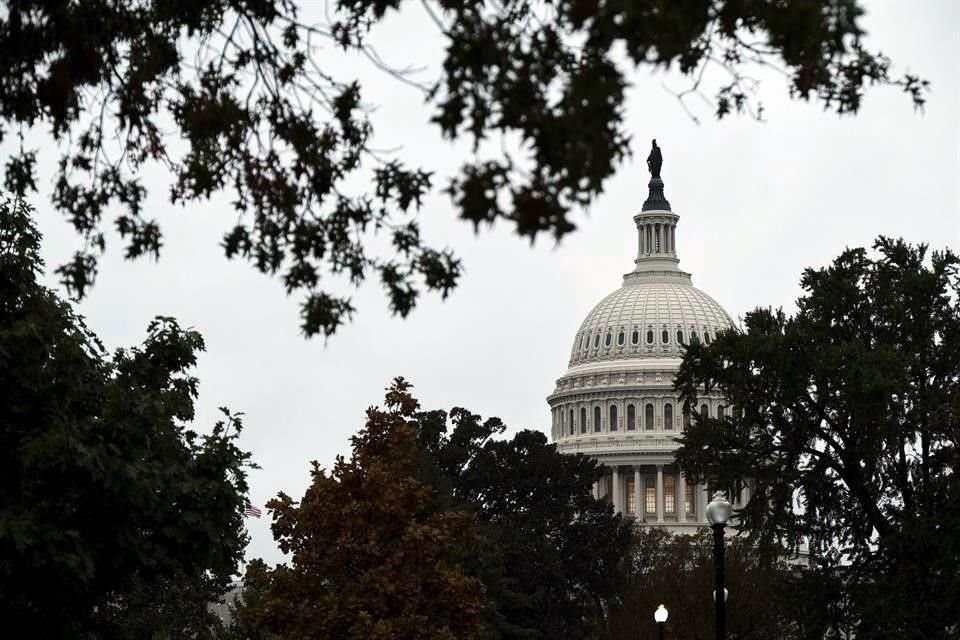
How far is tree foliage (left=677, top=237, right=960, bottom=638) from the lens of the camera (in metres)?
43.8

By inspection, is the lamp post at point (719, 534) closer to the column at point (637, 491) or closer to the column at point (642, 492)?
the column at point (637, 491)

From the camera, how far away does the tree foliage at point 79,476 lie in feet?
76.8

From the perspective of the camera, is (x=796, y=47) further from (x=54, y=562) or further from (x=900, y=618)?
(x=900, y=618)

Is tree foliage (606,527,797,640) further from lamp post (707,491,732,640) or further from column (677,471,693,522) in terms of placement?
column (677,471,693,522)

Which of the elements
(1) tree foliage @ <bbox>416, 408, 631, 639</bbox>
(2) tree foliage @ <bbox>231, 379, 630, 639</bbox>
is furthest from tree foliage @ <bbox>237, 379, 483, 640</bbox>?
(1) tree foliage @ <bbox>416, 408, 631, 639</bbox>

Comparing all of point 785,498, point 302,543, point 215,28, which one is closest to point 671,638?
point 785,498

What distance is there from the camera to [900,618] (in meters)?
42.3

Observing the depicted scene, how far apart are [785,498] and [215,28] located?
31939mm

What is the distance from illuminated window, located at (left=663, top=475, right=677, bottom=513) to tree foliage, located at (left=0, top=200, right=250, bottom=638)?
171 metres

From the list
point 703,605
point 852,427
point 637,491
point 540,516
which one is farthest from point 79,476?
point 637,491

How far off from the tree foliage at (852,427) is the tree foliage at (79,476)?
67.4ft

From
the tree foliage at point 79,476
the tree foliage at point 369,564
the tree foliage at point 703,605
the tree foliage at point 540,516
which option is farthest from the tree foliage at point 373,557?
the tree foliage at point 540,516

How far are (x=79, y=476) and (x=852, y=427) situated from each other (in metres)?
24.8

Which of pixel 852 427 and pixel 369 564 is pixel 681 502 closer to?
pixel 852 427
